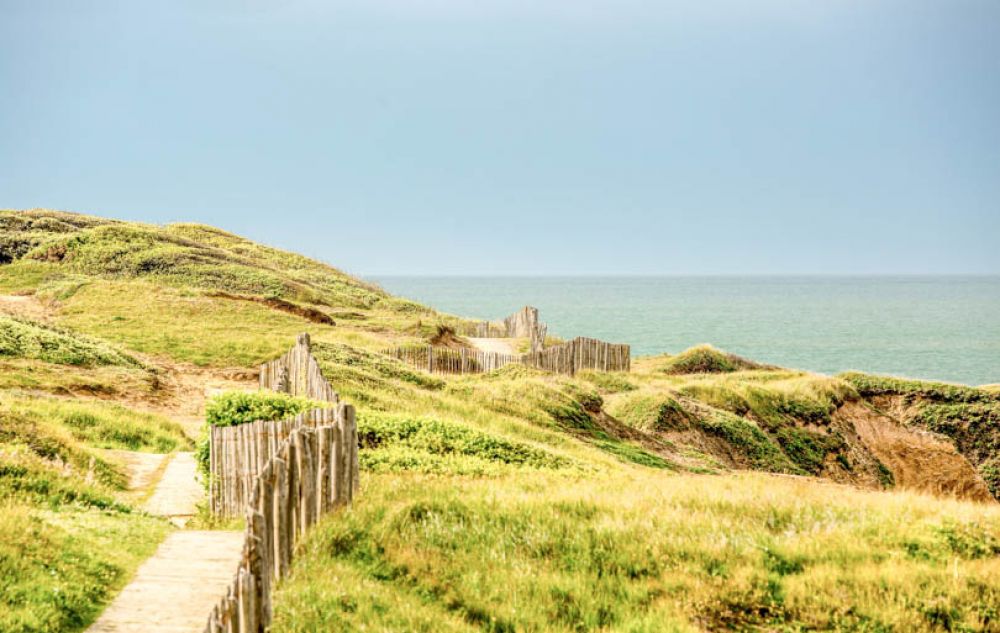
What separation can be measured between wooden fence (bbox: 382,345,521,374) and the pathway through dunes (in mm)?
22901

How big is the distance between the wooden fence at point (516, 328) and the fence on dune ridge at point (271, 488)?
105 ft

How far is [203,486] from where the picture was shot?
13.0 meters

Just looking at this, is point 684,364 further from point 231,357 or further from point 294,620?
point 294,620

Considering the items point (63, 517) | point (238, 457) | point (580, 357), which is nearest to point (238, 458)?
point (238, 457)

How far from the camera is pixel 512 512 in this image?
930cm

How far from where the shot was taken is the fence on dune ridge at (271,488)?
5.55 metres

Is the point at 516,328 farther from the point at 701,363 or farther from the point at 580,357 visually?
the point at 580,357

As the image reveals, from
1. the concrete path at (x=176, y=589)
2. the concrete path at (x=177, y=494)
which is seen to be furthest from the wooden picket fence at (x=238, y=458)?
the concrete path at (x=176, y=589)

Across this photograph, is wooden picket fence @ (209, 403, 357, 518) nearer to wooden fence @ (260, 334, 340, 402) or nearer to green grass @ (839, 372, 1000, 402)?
wooden fence @ (260, 334, 340, 402)

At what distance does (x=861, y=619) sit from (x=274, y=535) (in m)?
5.43

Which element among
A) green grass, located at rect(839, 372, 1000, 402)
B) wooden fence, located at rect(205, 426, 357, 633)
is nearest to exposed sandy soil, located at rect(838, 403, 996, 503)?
green grass, located at rect(839, 372, 1000, 402)

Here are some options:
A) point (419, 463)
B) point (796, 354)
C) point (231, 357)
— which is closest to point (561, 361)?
point (231, 357)

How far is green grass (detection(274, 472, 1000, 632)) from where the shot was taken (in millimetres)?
7082

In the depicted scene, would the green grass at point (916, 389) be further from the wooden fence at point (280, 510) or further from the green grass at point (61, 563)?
the green grass at point (61, 563)
